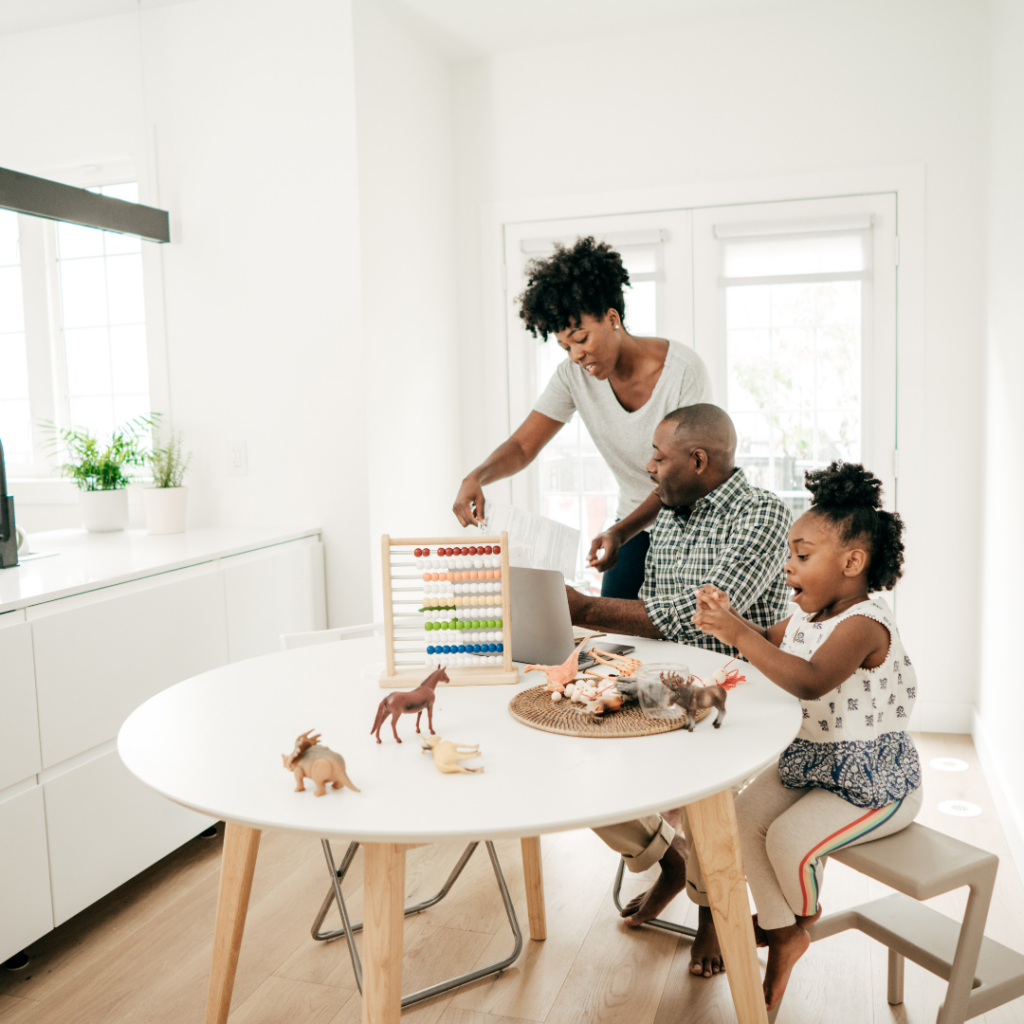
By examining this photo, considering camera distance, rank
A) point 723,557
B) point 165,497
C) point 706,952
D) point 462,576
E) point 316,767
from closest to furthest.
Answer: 1. point 316,767
2. point 462,576
3. point 723,557
4. point 706,952
5. point 165,497

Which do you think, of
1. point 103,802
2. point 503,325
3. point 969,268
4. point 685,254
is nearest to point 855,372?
point 969,268

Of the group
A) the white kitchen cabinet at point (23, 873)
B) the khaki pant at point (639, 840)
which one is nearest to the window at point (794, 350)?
the khaki pant at point (639, 840)

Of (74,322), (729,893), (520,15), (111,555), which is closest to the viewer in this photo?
(729,893)

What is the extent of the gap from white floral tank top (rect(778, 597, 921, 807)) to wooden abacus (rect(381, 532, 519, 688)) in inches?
21.1

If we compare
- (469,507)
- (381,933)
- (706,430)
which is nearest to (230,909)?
(381,933)

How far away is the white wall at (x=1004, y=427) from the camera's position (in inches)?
97.7

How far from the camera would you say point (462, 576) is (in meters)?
1.53

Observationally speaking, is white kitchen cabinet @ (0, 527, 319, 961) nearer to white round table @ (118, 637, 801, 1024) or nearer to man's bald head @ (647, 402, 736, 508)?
white round table @ (118, 637, 801, 1024)

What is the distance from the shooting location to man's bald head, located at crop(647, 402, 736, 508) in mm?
1738

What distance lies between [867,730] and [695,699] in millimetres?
434

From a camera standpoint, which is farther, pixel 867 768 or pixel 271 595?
pixel 271 595

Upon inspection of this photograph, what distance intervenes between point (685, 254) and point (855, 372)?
79 centimetres

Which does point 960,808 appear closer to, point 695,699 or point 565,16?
point 695,699

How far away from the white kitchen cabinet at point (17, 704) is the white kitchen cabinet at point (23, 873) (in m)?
0.06
